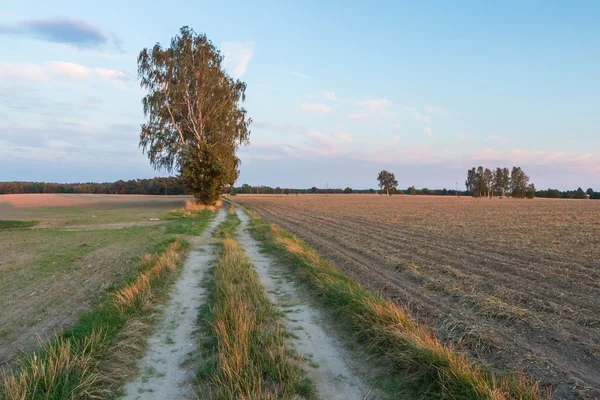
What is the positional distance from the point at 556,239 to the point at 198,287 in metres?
15.6

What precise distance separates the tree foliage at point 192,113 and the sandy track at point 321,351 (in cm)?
2929

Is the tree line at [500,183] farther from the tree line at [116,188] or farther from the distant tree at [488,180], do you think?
the tree line at [116,188]

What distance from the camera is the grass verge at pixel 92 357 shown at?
358 centimetres

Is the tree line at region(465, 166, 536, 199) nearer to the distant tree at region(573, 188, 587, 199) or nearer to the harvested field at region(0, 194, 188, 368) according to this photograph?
the distant tree at region(573, 188, 587, 199)

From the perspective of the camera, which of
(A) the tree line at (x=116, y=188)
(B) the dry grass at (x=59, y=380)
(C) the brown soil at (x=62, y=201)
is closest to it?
(B) the dry grass at (x=59, y=380)

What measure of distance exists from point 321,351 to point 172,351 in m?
1.94

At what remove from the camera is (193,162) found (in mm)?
35094

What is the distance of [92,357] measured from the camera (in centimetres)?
418

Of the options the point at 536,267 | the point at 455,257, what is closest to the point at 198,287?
the point at 455,257

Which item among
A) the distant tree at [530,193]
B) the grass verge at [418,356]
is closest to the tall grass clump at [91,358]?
the grass verge at [418,356]

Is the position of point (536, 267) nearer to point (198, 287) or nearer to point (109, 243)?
point (198, 287)

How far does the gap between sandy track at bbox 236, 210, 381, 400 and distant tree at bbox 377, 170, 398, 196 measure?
475 ft

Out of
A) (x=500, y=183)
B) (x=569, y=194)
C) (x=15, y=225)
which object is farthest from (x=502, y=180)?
(x=15, y=225)

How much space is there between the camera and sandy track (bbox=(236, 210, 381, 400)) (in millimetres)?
3902
